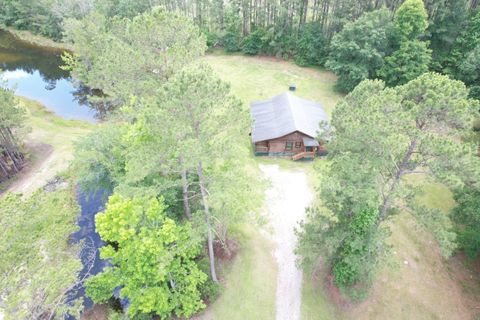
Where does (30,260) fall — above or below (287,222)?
above

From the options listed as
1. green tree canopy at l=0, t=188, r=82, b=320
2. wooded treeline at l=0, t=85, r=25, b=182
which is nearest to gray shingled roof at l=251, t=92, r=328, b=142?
green tree canopy at l=0, t=188, r=82, b=320

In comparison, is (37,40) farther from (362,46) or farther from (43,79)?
(362,46)

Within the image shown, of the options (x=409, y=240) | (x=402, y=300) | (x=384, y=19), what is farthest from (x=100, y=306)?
(x=384, y=19)

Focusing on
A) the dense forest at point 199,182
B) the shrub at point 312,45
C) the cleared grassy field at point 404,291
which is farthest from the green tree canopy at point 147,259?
the shrub at point 312,45

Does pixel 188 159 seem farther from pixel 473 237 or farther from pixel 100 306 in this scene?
pixel 473 237

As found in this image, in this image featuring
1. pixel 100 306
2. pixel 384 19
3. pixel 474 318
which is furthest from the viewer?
pixel 384 19

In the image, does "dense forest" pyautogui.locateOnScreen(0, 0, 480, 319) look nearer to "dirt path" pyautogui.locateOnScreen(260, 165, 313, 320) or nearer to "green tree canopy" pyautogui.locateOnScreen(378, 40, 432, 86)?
"dirt path" pyautogui.locateOnScreen(260, 165, 313, 320)

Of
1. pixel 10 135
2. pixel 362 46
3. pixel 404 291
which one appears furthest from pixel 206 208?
pixel 362 46
